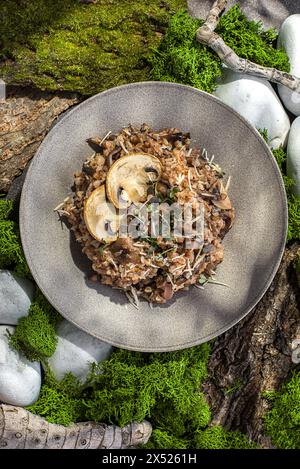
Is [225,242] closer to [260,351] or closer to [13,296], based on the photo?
[260,351]

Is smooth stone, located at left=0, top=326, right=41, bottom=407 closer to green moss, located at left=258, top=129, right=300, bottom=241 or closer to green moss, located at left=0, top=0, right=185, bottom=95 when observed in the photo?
green moss, located at left=0, top=0, right=185, bottom=95

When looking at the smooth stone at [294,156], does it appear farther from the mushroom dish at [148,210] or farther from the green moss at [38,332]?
the green moss at [38,332]

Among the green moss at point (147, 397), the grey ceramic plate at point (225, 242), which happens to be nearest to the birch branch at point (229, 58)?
the grey ceramic plate at point (225, 242)

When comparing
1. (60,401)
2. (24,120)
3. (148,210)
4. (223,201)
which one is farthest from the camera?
(60,401)

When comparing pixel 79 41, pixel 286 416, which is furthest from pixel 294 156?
pixel 286 416

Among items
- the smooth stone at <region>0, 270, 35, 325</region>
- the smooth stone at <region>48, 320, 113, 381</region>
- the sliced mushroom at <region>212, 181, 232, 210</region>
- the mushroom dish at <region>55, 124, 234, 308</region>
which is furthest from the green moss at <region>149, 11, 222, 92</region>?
the smooth stone at <region>48, 320, 113, 381</region>

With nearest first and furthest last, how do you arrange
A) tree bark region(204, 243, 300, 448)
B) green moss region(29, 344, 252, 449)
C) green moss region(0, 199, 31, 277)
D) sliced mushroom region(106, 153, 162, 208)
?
sliced mushroom region(106, 153, 162, 208) < green moss region(0, 199, 31, 277) < green moss region(29, 344, 252, 449) < tree bark region(204, 243, 300, 448)
